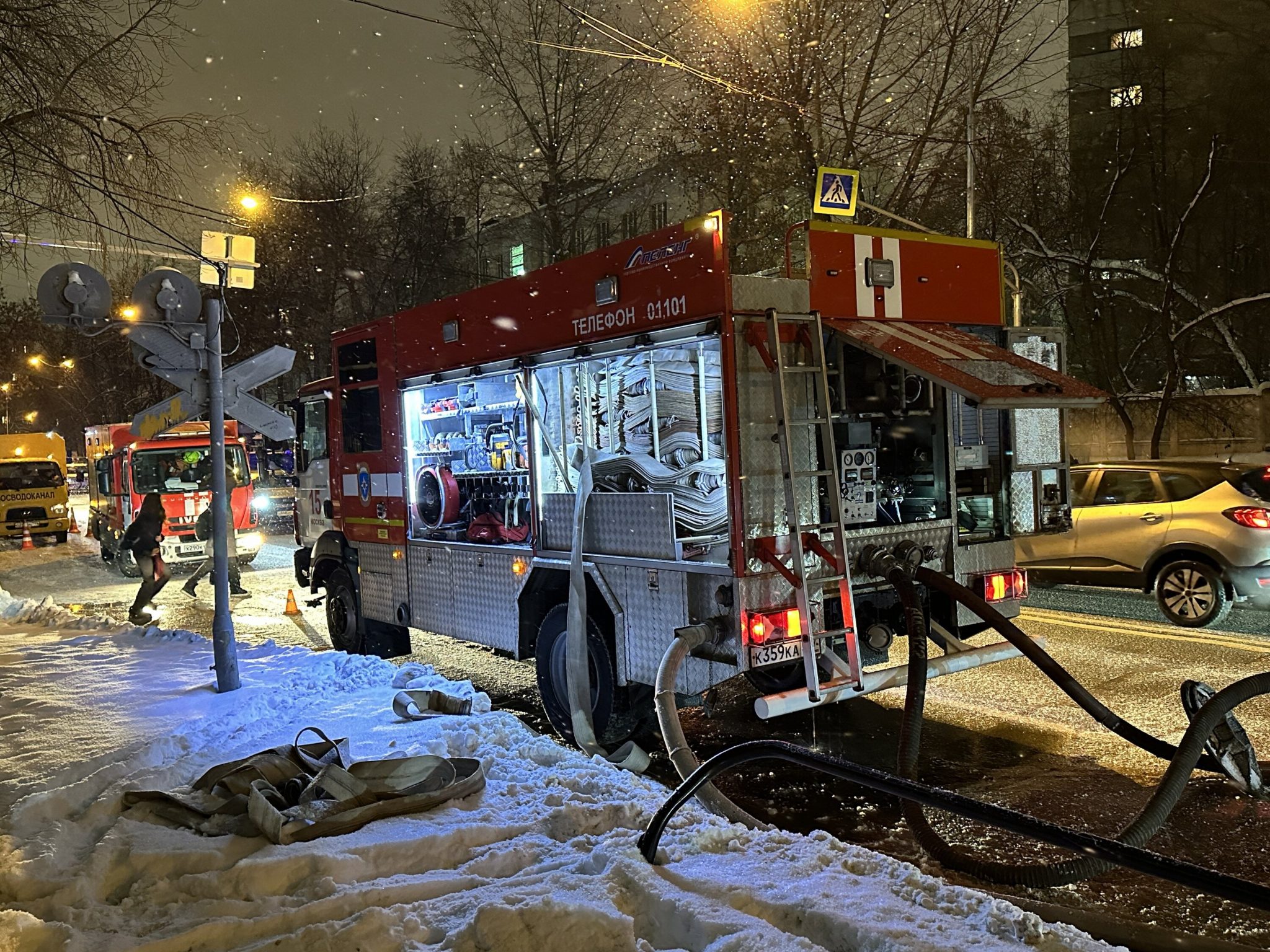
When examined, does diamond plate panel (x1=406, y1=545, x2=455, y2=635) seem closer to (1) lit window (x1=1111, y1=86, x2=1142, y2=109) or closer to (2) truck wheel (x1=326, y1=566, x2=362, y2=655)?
(2) truck wheel (x1=326, y1=566, x2=362, y2=655)

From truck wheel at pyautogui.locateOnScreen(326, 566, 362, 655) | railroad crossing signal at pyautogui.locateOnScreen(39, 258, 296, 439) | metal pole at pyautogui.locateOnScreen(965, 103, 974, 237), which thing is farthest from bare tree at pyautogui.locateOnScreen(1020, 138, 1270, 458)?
railroad crossing signal at pyautogui.locateOnScreen(39, 258, 296, 439)

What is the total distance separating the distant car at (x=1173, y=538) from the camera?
909cm

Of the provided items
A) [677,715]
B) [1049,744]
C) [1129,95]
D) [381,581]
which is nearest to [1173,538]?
[1049,744]

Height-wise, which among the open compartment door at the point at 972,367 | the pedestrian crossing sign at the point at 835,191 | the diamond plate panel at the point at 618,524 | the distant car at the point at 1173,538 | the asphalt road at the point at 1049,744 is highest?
the pedestrian crossing sign at the point at 835,191

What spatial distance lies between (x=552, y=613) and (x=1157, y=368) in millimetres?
33890

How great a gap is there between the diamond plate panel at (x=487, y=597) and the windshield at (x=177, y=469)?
39.1ft

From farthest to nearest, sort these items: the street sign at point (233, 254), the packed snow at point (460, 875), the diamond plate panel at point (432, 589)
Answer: the street sign at point (233, 254), the diamond plate panel at point (432, 589), the packed snow at point (460, 875)

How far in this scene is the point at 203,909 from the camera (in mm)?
3342

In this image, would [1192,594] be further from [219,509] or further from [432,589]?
[219,509]

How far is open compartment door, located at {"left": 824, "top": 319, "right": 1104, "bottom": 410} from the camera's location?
498 centimetres

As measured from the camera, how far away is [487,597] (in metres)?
7.24

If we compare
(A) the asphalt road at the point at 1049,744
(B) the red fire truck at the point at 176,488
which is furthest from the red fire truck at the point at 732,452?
(B) the red fire truck at the point at 176,488

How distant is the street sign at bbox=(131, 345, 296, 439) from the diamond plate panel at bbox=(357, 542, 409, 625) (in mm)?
1737

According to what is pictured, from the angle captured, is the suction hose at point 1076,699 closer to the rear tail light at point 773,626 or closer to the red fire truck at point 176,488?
the rear tail light at point 773,626
